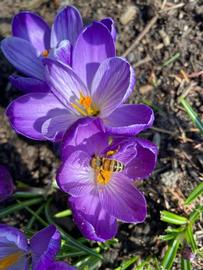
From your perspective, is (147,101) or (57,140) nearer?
(57,140)

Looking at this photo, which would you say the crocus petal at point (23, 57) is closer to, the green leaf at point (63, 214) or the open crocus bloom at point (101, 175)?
the open crocus bloom at point (101, 175)

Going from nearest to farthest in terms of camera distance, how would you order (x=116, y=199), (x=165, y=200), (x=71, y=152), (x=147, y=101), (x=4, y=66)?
(x=71, y=152), (x=116, y=199), (x=165, y=200), (x=147, y=101), (x=4, y=66)

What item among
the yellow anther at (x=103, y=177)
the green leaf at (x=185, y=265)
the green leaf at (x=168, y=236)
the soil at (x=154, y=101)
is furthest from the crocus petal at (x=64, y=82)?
Answer: the green leaf at (x=185, y=265)

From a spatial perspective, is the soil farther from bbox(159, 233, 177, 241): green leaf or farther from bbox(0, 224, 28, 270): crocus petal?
bbox(0, 224, 28, 270): crocus petal

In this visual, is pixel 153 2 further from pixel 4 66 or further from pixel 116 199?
pixel 116 199

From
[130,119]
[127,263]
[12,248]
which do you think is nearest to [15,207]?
[12,248]

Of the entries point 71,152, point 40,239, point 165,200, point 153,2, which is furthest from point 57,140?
point 153,2

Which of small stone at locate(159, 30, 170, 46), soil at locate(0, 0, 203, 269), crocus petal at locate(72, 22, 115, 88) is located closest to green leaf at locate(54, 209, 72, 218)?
soil at locate(0, 0, 203, 269)
